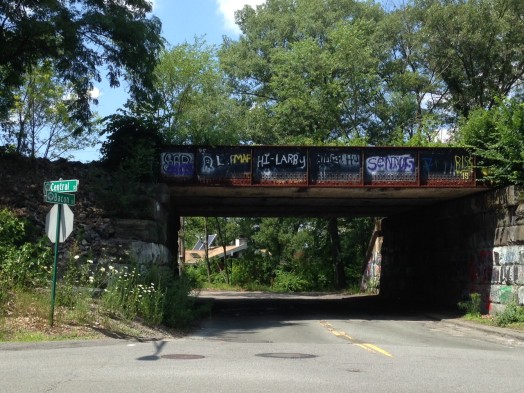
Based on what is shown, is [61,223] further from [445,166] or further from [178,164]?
[445,166]

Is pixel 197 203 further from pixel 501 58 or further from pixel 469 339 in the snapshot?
pixel 501 58

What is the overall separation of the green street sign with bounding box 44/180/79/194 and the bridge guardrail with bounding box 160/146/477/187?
8.25 metres

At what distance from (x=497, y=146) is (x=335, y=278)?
31.2m

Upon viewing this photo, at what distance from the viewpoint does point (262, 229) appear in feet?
168

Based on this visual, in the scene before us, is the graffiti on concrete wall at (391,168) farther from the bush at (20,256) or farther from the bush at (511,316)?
the bush at (20,256)

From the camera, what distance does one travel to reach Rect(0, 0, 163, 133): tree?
1923cm

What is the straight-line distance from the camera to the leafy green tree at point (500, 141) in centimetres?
2019

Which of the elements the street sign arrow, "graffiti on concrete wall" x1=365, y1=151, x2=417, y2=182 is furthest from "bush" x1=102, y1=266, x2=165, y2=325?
"graffiti on concrete wall" x1=365, y1=151, x2=417, y2=182

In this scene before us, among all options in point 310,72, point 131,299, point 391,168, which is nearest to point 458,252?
point 391,168

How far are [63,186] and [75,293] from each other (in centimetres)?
297

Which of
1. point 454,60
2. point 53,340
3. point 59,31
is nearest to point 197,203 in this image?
point 59,31

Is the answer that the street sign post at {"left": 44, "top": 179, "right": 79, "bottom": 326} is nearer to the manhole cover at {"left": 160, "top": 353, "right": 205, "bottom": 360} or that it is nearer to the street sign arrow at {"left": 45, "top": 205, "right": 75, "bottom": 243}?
the street sign arrow at {"left": 45, "top": 205, "right": 75, "bottom": 243}

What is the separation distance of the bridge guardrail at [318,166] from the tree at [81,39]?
3.41 metres

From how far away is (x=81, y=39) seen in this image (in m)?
20.6
